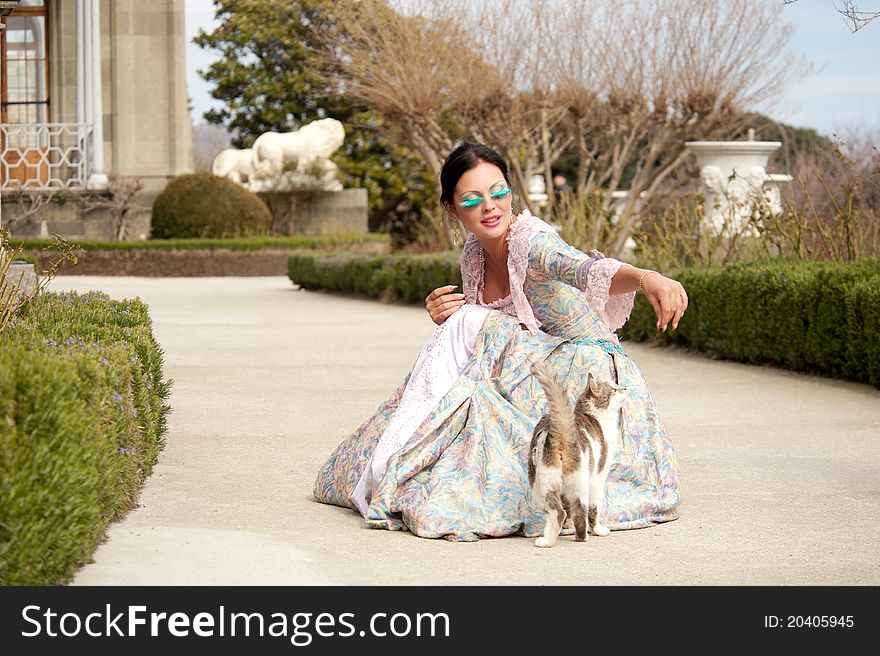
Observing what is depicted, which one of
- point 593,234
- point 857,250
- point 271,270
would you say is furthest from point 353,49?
point 857,250

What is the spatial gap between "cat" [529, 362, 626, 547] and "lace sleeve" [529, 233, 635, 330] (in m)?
0.30

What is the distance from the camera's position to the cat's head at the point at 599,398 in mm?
4277

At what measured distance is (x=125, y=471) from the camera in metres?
4.64

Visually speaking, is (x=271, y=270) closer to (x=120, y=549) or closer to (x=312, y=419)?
(x=312, y=419)

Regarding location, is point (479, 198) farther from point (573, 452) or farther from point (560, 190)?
point (560, 190)

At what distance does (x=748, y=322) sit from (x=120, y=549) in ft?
21.1

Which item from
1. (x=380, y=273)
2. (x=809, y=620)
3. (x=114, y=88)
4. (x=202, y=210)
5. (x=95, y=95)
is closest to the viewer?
(x=809, y=620)

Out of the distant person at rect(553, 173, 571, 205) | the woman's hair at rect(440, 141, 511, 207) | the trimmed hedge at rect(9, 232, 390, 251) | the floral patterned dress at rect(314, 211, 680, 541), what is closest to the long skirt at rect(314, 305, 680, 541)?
the floral patterned dress at rect(314, 211, 680, 541)

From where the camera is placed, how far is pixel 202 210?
2372 centimetres

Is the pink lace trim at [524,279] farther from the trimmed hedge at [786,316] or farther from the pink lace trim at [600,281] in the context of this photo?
the trimmed hedge at [786,316]

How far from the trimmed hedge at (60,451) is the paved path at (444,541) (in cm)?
15

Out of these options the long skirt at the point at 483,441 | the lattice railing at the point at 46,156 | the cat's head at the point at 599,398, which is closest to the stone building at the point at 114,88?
the lattice railing at the point at 46,156

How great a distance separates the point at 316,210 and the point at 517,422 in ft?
73.1

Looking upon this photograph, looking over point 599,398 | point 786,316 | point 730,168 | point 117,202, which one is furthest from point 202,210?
point 599,398
